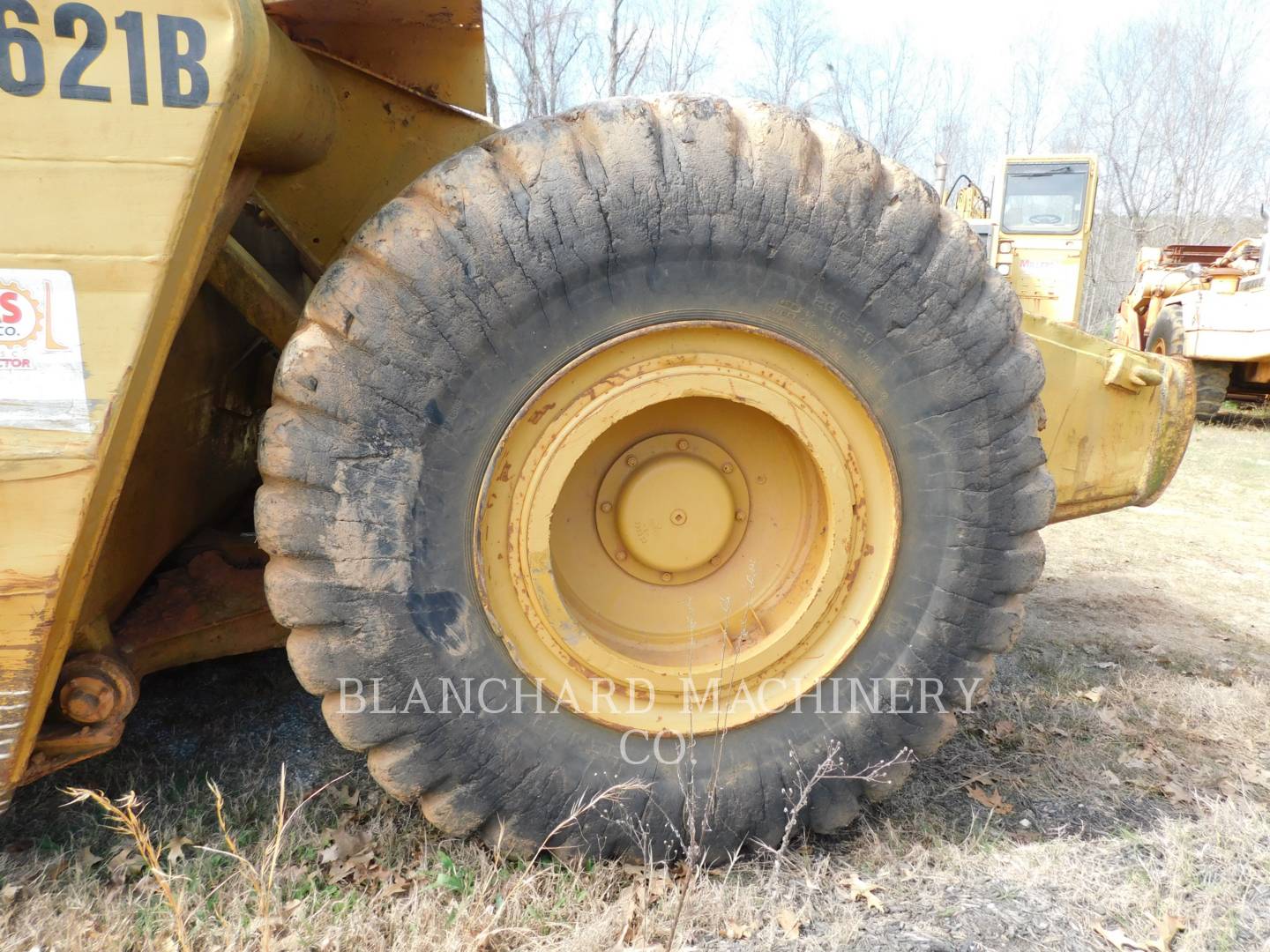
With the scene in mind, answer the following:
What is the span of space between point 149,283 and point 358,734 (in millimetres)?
1048

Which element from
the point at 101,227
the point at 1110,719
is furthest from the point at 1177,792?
the point at 101,227

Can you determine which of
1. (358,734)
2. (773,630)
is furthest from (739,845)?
(358,734)

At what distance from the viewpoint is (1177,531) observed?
246 inches

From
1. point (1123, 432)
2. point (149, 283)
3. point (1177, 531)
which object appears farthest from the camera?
point (1177, 531)

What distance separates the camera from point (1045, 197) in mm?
13531

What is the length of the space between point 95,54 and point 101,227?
0.99ft

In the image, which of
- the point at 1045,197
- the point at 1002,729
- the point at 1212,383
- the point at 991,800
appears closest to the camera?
Result: the point at 991,800

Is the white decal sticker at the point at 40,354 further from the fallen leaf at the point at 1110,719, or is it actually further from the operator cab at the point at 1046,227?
the operator cab at the point at 1046,227

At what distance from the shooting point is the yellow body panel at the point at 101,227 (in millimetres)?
1507

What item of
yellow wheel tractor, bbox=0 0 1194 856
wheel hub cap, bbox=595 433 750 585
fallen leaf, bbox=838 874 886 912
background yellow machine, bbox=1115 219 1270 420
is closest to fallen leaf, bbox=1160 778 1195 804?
yellow wheel tractor, bbox=0 0 1194 856

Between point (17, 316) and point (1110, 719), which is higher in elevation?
point (17, 316)

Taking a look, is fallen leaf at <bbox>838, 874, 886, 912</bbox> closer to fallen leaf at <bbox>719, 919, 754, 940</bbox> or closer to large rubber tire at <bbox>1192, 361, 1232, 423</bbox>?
fallen leaf at <bbox>719, 919, 754, 940</bbox>

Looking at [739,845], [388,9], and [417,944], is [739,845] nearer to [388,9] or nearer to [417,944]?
[417,944]

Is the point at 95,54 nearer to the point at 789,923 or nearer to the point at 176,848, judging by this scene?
the point at 176,848
